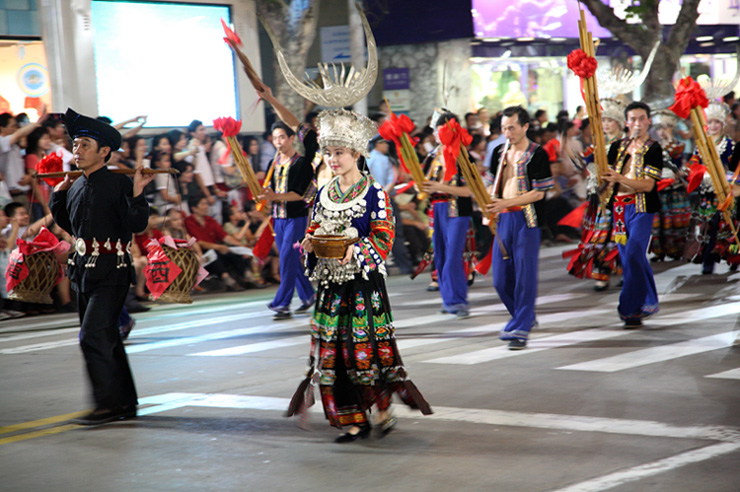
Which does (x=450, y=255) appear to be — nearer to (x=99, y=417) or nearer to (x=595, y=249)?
(x=595, y=249)

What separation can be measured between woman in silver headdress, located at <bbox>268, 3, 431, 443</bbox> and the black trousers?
4.43 ft

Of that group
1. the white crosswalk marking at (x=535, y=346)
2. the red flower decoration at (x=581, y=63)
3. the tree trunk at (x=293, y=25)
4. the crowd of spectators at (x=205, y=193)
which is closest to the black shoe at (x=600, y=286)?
the crowd of spectators at (x=205, y=193)

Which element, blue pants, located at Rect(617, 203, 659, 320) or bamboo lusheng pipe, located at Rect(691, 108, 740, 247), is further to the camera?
blue pants, located at Rect(617, 203, 659, 320)

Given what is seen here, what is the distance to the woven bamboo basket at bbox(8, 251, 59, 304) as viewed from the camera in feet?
29.0

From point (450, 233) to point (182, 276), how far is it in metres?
3.79

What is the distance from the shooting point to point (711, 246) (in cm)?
1390

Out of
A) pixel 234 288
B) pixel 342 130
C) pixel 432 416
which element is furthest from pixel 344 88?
pixel 234 288

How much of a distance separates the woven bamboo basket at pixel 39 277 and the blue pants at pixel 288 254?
282 centimetres

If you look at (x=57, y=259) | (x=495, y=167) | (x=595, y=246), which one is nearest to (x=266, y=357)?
(x=57, y=259)

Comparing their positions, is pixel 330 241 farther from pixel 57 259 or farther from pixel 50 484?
pixel 57 259

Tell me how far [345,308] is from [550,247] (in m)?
13.1

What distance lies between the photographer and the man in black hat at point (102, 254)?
21.9ft

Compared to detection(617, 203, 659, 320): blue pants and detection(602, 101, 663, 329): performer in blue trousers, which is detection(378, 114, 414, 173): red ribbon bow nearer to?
detection(602, 101, 663, 329): performer in blue trousers

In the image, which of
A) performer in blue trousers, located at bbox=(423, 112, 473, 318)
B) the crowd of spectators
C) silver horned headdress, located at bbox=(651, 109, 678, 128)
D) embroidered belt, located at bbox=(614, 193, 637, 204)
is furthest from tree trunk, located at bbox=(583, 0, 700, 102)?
embroidered belt, located at bbox=(614, 193, 637, 204)
